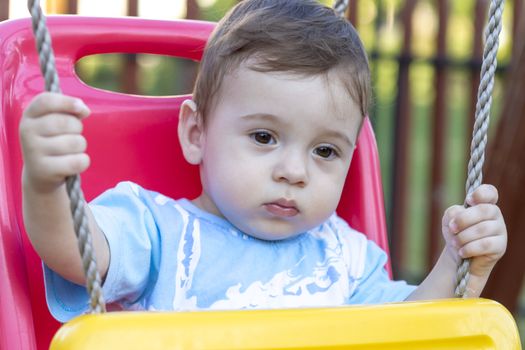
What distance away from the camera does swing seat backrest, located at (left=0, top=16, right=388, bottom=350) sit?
1249mm

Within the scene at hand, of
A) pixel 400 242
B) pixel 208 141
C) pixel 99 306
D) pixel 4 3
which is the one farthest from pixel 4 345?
pixel 400 242

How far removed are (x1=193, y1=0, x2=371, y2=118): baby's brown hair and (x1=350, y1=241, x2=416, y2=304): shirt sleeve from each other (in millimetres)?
222

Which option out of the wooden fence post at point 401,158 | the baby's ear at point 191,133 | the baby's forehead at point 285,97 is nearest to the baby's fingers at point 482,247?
the baby's forehead at point 285,97

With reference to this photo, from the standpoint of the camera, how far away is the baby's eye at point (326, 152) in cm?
124

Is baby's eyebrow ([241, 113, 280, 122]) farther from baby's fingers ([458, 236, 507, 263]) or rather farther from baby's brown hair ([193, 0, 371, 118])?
baby's fingers ([458, 236, 507, 263])

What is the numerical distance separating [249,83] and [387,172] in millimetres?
2653

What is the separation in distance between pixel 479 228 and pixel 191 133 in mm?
418

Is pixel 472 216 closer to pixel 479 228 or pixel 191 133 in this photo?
pixel 479 228

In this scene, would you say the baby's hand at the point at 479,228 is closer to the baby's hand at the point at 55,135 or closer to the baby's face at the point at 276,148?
the baby's face at the point at 276,148

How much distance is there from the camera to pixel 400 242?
3.66m

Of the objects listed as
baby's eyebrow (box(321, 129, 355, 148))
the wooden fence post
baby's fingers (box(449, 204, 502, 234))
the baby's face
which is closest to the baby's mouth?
the baby's face

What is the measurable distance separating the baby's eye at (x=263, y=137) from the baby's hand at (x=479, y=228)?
0.25 m

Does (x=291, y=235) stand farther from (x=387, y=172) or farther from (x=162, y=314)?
(x=387, y=172)

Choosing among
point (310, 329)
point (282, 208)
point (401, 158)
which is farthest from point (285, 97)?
point (401, 158)
